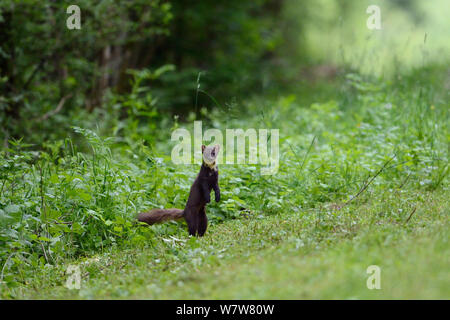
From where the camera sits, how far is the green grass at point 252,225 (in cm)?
325

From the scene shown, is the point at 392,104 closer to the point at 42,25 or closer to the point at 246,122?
the point at 246,122

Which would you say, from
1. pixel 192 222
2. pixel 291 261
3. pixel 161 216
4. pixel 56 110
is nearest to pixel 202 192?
pixel 192 222

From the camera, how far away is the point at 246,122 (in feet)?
35.8

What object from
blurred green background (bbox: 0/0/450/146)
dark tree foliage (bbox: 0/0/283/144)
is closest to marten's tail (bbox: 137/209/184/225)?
blurred green background (bbox: 0/0/450/146)

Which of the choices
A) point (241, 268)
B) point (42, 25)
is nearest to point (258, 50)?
point (42, 25)

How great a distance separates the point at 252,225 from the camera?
512 cm

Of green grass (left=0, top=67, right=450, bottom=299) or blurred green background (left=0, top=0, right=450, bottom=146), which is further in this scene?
blurred green background (left=0, top=0, right=450, bottom=146)

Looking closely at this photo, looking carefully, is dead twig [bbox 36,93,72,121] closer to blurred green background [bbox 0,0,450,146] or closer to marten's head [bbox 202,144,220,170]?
blurred green background [bbox 0,0,450,146]

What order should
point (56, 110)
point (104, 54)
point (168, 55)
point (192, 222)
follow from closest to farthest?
point (192, 222), point (56, 110), point (104, 54), point (168, 55)

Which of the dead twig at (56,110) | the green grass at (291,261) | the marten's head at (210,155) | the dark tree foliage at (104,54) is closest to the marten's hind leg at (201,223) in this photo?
the green grass at (291,261)

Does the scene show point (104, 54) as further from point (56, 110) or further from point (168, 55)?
point (168, 55)

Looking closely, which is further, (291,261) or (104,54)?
(104,54)

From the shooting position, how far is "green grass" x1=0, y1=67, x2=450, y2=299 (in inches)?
128
